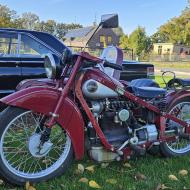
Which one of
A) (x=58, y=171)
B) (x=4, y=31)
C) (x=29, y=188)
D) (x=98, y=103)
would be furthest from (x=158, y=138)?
(x=4, y=31)

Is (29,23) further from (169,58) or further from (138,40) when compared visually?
(169,58)

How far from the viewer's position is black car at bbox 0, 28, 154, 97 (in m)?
6.56

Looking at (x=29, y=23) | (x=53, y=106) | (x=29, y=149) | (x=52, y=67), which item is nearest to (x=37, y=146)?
(x=29, y=149)

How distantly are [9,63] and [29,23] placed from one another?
269ft

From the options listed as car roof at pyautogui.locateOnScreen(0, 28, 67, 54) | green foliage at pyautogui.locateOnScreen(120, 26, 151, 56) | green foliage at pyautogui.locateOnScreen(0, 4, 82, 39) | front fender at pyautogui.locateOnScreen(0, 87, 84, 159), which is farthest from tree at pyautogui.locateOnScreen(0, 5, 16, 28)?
front fender at pyautogui.locateOnScreen(0, 87, 84, 159)

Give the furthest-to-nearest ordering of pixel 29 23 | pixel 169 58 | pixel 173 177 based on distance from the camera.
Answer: pixel 29 23 → pixel 169 58 → pixel 173 177

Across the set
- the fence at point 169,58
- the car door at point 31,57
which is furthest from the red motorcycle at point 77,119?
the fence at point 169,58

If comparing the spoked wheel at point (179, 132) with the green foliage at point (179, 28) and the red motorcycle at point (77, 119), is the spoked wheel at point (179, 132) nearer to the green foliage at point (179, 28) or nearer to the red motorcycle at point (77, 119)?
the red motorcycle at point (77, 119)

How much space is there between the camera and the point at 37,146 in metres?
3.82

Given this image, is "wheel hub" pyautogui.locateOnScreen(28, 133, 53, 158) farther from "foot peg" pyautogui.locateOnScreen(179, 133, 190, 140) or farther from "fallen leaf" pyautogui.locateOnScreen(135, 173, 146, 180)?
"foot peg" pyautogui.locateOnScreen(179, 133, 190, 140)

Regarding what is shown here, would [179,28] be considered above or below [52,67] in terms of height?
above

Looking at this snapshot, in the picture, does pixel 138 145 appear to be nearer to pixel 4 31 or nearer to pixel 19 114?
pixel 19 114

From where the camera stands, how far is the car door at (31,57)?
6.75m

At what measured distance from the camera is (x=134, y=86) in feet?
14.8
